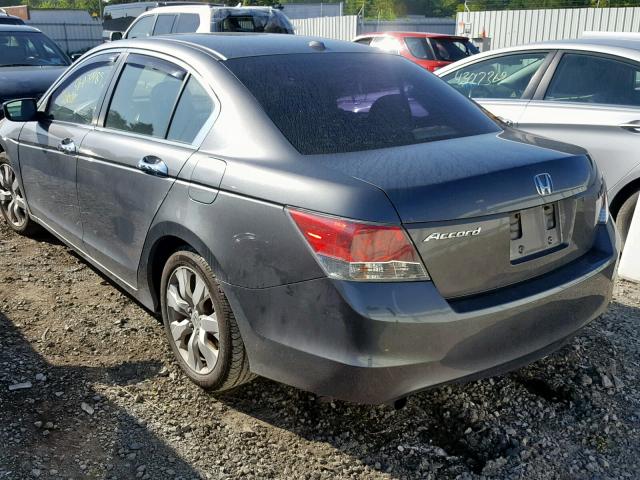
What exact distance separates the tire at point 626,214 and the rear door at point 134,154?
10.7ft

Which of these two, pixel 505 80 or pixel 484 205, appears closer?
pixel 484 205

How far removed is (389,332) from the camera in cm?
238

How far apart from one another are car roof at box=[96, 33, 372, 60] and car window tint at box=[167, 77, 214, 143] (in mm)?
210

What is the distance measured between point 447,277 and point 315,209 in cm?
55

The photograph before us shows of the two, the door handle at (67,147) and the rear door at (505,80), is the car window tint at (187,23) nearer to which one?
the rear door at (505,80)

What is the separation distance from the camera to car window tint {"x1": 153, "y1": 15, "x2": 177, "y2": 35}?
471 inches

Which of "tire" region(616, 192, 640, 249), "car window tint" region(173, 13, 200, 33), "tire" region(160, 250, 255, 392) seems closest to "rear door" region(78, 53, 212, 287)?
"tire" region(160, 250, 255, 392)

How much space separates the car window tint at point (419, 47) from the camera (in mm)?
13969

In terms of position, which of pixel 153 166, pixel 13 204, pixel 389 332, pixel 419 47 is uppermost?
pixel 153 166

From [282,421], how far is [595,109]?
343 centimetres

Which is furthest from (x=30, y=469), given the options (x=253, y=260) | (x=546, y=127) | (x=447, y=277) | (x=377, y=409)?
(x=546, y=127)

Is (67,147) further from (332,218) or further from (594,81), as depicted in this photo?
(594,81)

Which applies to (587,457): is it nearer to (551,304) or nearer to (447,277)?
(551,304)

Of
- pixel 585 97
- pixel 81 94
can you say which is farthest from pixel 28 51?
pixel 585 97
